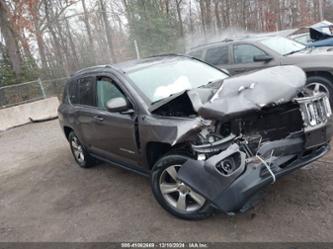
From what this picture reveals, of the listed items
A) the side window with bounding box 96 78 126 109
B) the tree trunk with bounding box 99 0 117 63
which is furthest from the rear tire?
the tree trunk with bounding box 99 0 117 63

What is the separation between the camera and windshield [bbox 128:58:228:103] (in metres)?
4.07

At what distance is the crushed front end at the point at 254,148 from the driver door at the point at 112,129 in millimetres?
1121

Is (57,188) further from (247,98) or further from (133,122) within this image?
(247,98)

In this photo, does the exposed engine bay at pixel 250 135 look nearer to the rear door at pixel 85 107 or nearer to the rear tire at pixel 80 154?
the rear door at pixel 85 107

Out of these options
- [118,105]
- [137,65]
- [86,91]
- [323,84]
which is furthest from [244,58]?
[118,105]

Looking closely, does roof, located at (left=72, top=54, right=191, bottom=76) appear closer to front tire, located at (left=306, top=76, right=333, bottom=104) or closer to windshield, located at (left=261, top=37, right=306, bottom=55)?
front tire, located at (left=306, top=76, right=333, bottom=104)

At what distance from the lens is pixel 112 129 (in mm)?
4355

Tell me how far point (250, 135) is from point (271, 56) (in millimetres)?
4143

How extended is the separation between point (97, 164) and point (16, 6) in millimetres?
13882

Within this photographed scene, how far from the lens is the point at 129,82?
4117 millimetres

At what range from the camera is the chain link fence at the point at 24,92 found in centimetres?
1287

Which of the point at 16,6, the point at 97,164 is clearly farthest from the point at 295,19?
the point at 97,164

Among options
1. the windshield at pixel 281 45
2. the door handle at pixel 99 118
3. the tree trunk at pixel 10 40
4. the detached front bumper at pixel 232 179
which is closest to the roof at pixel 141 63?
the door handle at pixel 99 118

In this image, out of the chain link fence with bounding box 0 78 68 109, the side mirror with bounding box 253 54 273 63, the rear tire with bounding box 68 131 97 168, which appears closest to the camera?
the rear tire with bounding box 68 131 97 168
